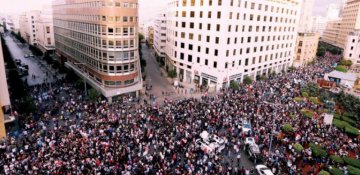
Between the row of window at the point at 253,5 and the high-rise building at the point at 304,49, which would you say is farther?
the high-rise building at the point at 304,49

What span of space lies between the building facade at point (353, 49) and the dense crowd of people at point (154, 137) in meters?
51.4

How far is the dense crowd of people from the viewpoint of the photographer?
2183cm

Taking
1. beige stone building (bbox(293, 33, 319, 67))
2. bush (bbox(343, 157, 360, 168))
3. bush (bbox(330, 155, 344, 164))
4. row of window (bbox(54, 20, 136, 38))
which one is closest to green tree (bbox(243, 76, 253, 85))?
row of window (bbox(54, 20, 136, 38))

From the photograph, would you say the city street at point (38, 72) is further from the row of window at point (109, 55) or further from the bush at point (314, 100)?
the bush at point (314, 100)

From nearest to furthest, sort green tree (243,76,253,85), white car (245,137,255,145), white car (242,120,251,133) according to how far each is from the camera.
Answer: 1. white car (245,137,255,145)
2. white car (242,120,251,133)
3. green tree (243,76,253,85)

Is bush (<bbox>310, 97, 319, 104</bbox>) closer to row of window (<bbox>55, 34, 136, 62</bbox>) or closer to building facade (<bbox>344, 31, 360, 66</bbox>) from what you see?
row of window (<bbox>55, 34, 136, 62</bbox>)

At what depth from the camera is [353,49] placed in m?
79.2

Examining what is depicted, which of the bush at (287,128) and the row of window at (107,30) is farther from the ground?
the row of window at (107,30)

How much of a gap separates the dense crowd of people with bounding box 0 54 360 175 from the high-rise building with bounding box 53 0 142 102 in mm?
4558

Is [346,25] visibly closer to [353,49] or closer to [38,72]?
[353,49]

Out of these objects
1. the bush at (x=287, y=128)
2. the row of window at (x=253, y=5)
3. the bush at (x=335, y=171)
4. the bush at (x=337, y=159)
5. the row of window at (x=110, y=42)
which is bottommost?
the bush at (x=335, y=171)

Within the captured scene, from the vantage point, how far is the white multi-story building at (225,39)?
1821 inches

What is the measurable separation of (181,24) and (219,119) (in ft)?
97.6

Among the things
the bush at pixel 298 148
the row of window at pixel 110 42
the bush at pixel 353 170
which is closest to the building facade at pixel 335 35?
the bush at pixel 298 148
